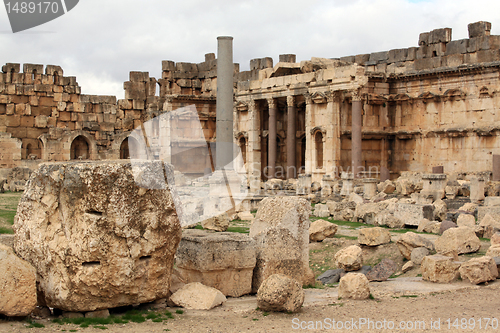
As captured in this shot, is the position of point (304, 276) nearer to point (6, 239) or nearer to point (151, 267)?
point (151, 267)

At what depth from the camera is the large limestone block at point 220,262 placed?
8148mm

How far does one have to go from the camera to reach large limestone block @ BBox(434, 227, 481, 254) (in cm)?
1048

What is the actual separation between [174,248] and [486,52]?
22562 millimetres

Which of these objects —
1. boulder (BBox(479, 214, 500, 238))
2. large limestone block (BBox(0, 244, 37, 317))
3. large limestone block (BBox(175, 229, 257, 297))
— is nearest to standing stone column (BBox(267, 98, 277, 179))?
boulder (BBox(479, 214, 500, 238))

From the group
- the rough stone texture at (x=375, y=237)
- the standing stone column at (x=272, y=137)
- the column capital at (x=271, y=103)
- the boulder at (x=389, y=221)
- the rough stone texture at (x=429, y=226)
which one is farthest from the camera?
the standing stone column at (x=272, y=137)

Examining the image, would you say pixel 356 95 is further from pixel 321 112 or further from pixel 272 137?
pixel 272 137

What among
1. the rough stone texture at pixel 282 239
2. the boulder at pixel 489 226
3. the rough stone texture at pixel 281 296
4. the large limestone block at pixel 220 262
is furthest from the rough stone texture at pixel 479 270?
the boulder at pixel 489 226

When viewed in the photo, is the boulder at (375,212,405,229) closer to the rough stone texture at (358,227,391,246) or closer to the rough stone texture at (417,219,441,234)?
the rough stone texture at (417,219,441,234)

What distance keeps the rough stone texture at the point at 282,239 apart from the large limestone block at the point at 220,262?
19 centimetres

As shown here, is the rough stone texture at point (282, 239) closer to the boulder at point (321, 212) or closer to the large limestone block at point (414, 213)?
the large limestone block at point (414, 213)

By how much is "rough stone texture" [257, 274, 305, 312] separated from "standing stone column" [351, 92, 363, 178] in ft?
63.2

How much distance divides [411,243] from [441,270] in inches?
83.7

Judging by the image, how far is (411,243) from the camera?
11.3 m

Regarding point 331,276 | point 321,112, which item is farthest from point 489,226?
point 321,112
